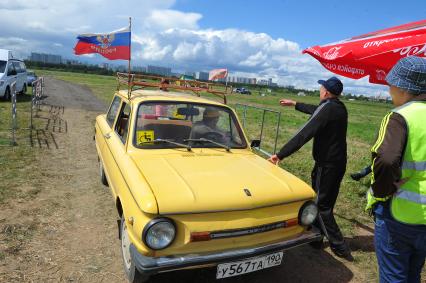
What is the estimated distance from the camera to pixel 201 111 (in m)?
4.78

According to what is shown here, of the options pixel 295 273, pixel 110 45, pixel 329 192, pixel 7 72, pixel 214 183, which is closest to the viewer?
pixel 214 183

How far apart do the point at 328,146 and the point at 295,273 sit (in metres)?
1.53

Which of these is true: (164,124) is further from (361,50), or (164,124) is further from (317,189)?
(361,50)

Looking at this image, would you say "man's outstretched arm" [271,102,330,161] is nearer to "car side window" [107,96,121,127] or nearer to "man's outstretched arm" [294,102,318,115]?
"man's outstretched arm" [294,102,318,115]

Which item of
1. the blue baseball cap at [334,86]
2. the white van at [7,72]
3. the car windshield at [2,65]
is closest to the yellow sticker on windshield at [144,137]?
the blue baseball cap at [334,86]

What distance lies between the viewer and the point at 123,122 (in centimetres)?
489

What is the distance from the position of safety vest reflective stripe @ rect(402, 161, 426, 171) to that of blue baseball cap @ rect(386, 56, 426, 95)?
1.51ft

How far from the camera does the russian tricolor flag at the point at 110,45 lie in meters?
8.83

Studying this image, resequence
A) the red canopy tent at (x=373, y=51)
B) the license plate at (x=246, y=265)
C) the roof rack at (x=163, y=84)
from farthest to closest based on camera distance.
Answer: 1. the roof rack at (x=163, y=84)
2. the red canopy tent at (x=373, y=51)
3. the license plate at (x=246, y=265)

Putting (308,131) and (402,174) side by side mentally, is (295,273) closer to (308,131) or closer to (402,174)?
(308,131)

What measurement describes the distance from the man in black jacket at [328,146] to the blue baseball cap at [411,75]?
181 cm

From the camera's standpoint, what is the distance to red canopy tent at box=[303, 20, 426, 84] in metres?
4.09

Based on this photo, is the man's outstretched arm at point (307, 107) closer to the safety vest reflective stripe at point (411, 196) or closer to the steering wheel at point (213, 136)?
the steering wheel at point (213, 136)

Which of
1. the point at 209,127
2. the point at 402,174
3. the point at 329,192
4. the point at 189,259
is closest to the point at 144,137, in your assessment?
the point at 209,127
